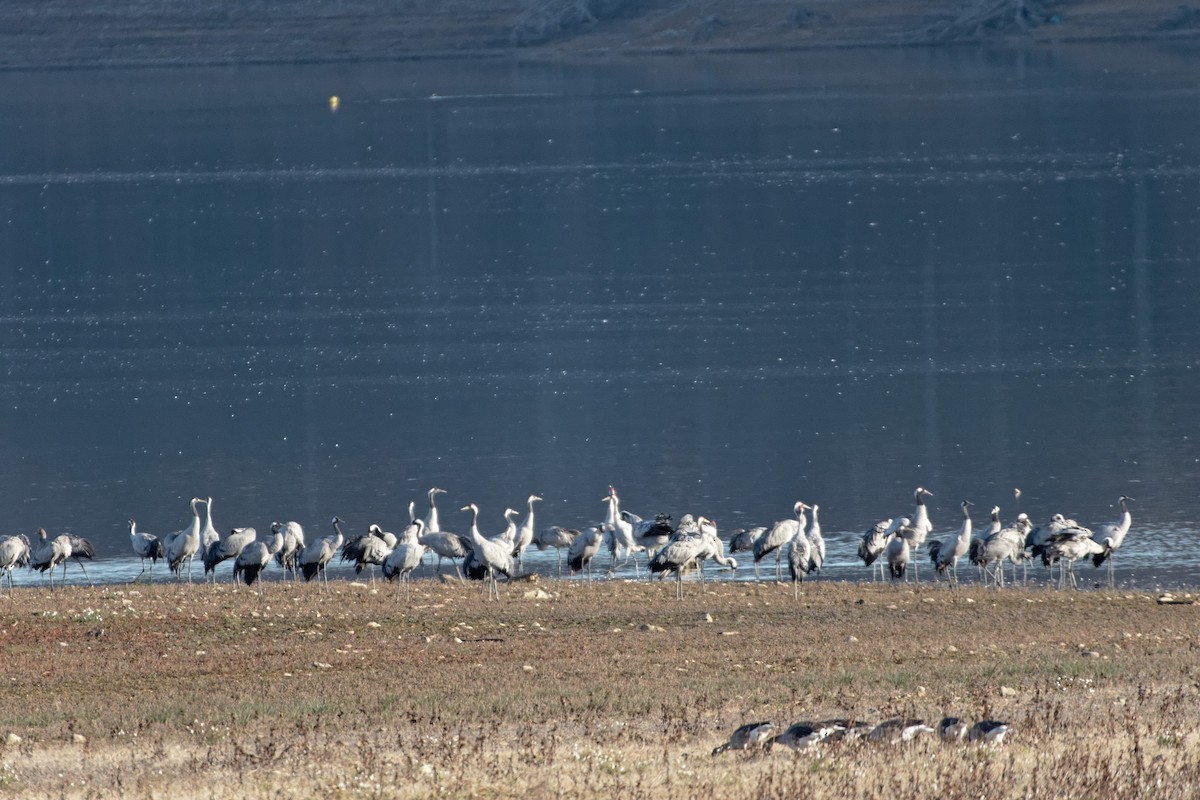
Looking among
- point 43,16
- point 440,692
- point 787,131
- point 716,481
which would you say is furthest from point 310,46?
point 440,692

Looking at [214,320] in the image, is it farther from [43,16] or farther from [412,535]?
[43,16]

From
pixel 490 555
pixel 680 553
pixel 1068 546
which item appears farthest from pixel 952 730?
pixel 1068 546

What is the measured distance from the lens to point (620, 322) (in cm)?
5528

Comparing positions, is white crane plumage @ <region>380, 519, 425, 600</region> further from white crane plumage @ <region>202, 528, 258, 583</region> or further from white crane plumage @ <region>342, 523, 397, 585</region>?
white crane plumage @ <region>202, 528, 258, 583</region>

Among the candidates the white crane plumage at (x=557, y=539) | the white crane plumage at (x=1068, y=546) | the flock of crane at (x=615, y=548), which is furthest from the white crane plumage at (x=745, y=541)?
the white crane plumage at (x=1068, y=546)

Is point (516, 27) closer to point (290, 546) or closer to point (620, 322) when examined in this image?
point (620, 322)

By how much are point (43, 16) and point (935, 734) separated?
16888 centimetres

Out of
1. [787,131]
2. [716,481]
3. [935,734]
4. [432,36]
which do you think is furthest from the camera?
[432,36]

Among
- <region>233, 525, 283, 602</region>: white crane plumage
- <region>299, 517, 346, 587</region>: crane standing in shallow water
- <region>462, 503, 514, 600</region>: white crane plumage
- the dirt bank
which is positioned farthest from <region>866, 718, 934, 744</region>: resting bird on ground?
the dirt bank

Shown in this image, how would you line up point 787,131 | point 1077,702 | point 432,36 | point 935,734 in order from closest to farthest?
point 935,734
point 1077,702
point 787,131
point 432,36

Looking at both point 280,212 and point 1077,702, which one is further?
point 280,212

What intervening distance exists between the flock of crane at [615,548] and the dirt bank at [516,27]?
133 meters

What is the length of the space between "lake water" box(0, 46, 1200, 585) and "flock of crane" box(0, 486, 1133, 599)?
4.74 ft

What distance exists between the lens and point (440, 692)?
55.2 ft
